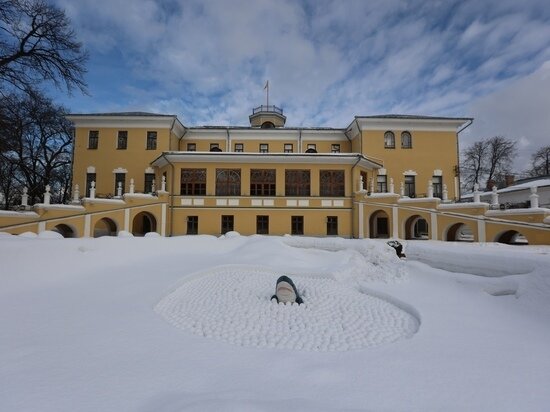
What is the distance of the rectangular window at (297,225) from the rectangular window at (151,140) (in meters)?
15.1

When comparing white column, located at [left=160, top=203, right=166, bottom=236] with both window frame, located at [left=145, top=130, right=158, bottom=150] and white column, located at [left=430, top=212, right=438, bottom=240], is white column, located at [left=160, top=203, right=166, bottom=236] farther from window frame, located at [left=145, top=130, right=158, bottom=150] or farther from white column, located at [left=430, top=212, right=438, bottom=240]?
white column, located at [left=430, top=212, right=438, bottom=240]

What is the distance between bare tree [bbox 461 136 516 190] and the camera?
40.1m

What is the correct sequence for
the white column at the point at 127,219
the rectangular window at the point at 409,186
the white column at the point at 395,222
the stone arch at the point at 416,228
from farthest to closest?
1. the rectangular window at the point at 409,186
2. the stone arch at the point at 416,228
3. the white column at the point at 127,219
4. the white column at the point at 395,222

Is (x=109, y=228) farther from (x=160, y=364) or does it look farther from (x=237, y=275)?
(x=160, y=364)

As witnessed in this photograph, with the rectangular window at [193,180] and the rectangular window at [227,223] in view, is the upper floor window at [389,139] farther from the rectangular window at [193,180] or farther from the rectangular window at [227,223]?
the rectangular window at [193,180]

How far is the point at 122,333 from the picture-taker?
5.17 m

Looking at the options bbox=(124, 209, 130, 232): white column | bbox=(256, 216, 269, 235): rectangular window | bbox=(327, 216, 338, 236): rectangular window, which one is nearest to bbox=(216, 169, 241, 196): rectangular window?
bbox=(256, 216, 269, 235): rectangular window

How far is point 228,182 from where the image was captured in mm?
25141

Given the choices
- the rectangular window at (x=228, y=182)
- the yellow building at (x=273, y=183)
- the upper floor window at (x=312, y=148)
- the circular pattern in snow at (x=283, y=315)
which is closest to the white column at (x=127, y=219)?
Answer: the yellow building at (x=273, y=183)

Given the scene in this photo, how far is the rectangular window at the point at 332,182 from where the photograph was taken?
2525cm

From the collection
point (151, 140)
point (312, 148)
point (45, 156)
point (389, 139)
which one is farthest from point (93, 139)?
point (389, 139)

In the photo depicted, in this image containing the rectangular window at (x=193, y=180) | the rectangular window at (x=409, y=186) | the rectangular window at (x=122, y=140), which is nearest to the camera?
the rectangular window at (x=193, y=180)

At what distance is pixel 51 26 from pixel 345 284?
541 inches

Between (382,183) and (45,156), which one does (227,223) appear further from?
(45,156)
